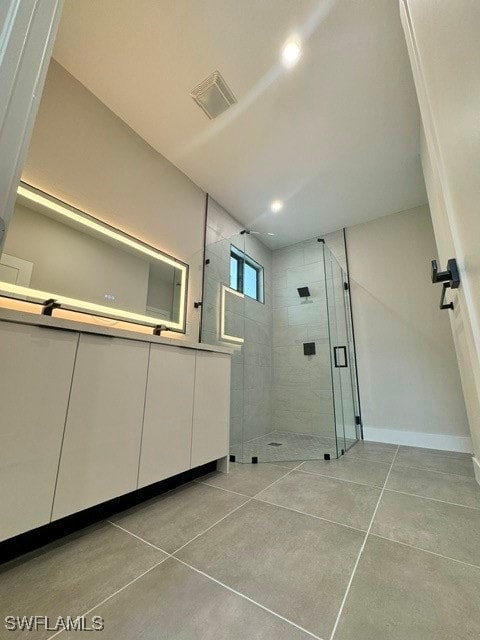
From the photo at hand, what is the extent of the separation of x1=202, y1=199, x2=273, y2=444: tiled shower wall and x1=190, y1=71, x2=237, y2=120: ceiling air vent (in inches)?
37.1

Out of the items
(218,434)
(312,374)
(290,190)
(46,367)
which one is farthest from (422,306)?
(46,367)

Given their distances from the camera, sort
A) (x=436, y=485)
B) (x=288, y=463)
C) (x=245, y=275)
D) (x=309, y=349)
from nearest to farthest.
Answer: (x=436, y=485), (x=288, y=463), (x=309, y=349), (x=245, y=275)

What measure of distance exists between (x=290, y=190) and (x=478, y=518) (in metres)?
2.89

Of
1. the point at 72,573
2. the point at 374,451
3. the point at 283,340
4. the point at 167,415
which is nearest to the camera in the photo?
the point at 72,573

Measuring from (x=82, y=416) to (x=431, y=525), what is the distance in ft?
5.29

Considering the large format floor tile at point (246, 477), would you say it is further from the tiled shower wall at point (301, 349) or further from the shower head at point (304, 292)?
the shower head at point (304, 292)

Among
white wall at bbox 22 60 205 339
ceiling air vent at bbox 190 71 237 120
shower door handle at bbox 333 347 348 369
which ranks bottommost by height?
shower door handle at bbox 333 347 348 369

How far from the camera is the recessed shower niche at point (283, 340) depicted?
2498mm

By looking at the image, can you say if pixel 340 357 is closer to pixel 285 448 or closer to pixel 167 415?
pixel 285 448

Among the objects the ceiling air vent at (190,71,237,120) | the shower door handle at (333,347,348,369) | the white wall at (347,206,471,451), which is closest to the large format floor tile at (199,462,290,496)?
the shower door handle at (333,347,348,369)

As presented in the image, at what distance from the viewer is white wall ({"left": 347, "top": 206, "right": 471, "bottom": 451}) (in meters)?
2.46

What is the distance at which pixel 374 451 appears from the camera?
231cm

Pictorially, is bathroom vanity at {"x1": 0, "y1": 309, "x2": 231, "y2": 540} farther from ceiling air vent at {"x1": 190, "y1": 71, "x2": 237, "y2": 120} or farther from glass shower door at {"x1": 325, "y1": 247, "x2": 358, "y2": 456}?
ceiling air vent at {"x1": 190, "y1": 71, "x2": 237, "y2": 120}

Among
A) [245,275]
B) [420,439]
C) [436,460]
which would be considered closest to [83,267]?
[245,275]
